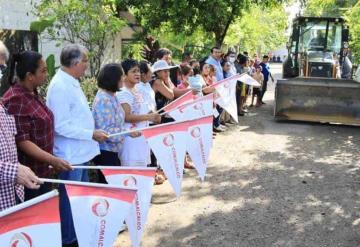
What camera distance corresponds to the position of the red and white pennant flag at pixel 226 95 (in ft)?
24.9

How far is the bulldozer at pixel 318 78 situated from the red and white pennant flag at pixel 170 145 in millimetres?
6596

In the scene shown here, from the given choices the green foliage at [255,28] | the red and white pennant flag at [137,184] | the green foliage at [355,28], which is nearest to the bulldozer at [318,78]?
the green foliage at [355,28]

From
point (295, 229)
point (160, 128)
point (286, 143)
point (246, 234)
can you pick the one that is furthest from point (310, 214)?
point (286, 143)

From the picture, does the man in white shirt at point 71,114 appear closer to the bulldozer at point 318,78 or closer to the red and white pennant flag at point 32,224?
the red and white pennant flag at point 32,224

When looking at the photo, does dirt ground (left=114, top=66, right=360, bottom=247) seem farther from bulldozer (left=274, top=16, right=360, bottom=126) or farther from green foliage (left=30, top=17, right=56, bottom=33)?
green foliage (left=30, top=17, right=56, bottom=33)

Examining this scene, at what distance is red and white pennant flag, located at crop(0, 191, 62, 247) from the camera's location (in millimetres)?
2104

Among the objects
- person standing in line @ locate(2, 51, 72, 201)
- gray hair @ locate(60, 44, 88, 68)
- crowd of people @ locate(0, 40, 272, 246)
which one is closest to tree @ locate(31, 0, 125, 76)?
crowd of people @ locate(0, 40, 272, 246)

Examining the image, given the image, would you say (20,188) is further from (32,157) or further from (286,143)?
(286,143)

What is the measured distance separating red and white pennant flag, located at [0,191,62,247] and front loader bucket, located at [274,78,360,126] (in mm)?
8706

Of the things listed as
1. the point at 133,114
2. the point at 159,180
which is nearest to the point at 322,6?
the point at 159,180

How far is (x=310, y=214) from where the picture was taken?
5113 millimetres

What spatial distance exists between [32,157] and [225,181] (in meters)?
3.58

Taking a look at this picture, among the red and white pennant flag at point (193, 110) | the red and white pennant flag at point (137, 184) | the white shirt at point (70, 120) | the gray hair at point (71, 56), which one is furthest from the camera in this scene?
the red and white pennant flag at point (193, 110)

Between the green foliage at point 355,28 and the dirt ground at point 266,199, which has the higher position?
the green foliage at point 355,28
